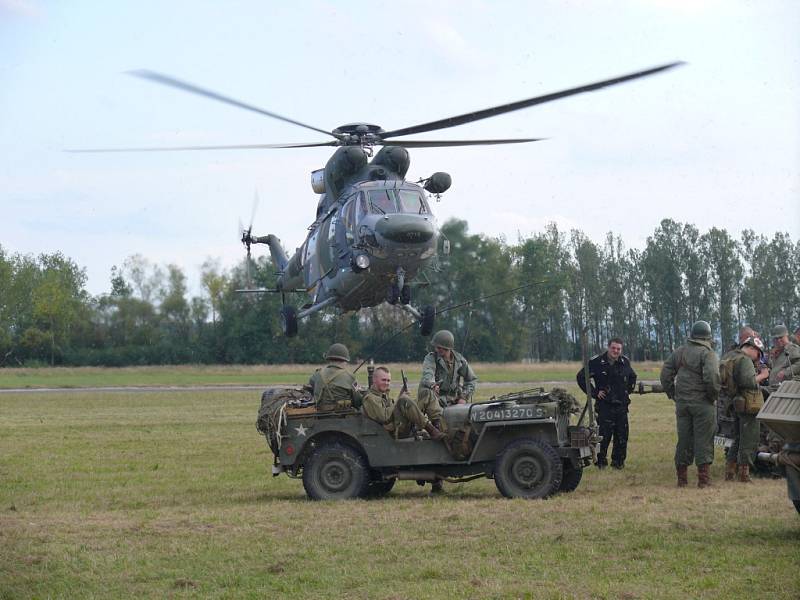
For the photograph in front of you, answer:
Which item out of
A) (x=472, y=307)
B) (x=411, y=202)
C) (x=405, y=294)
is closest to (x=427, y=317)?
(x=405, y=294)

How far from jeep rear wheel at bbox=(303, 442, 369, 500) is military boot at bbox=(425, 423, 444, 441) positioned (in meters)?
0.79

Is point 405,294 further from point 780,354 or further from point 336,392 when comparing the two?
point 336,392

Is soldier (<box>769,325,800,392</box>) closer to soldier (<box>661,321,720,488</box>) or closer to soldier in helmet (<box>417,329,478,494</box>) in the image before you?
soldier (<box>661,321,720,488</box>)

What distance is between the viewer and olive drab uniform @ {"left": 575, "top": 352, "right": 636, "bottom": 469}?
14.6 metres

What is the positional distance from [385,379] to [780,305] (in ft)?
174

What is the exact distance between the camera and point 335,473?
40.0 feet

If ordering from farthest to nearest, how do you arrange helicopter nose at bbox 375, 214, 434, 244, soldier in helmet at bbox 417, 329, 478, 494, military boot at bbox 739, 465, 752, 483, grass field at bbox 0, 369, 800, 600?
helicopter nose at bbox 375, 214, 434, 244 < military boot at bbox 739, 465, 752, 483 < soldier in helmet at bbox 417, 329, 478, 494 < grass field at bbox 0, 369, 800, 600

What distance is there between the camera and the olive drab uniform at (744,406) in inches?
515

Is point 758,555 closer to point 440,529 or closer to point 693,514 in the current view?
point 693,514

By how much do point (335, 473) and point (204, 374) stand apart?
1628 inches

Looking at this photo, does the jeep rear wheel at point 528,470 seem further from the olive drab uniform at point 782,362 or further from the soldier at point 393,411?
the olive drab uniform at point 782,362

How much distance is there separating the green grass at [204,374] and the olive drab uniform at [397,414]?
3099 cm

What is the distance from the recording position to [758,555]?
834 cm

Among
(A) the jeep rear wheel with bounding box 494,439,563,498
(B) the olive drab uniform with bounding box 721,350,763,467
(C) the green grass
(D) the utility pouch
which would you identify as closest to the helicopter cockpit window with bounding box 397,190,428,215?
(B) the olive drab uniform with bounding box 721,350,763,467
